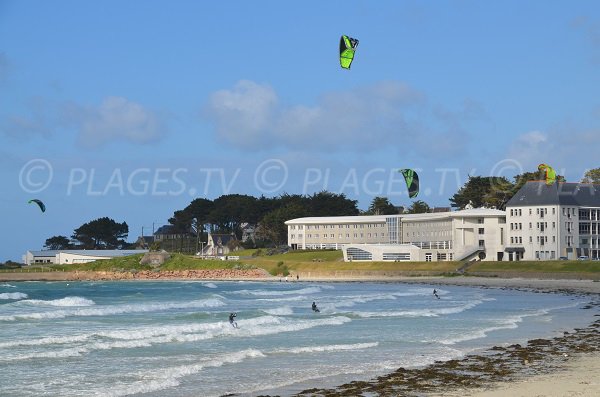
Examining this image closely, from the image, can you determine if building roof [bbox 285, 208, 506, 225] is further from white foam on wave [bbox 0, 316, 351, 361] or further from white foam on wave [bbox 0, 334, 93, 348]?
white foam on wave [bbox 0, 334, 93, 348]

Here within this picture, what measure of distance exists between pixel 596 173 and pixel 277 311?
290 ft

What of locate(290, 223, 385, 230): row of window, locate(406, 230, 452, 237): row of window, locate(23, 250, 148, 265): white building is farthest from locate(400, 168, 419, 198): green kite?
locate(23, 250, 148, 265): white building

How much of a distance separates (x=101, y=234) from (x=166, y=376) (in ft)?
465

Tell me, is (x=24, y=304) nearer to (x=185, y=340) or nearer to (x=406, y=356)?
(x=185, y=340)

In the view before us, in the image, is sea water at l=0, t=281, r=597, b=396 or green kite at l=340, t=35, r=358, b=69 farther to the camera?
green kite at l=340, t=35, r=358, b=69

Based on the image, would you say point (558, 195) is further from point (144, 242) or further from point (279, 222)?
point (144, 242)

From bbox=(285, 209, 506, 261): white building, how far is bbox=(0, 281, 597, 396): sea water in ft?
141

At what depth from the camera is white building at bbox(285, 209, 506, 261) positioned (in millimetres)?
90688

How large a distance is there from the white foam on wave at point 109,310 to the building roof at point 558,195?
142 ft

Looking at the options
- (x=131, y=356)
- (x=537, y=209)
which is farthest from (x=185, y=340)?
(x=537, y=209)

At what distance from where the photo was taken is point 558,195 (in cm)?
8369

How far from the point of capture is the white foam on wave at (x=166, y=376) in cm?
1803

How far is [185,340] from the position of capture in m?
28.5

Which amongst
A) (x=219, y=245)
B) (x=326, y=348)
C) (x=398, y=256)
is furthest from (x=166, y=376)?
(x=219, y=245)
